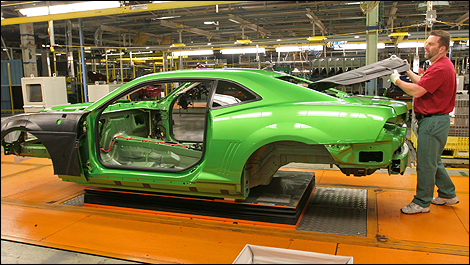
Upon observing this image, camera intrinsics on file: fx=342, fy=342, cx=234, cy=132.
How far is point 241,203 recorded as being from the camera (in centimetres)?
320

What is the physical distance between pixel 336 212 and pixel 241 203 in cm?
99

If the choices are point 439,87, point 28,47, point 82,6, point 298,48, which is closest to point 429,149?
point 439,87

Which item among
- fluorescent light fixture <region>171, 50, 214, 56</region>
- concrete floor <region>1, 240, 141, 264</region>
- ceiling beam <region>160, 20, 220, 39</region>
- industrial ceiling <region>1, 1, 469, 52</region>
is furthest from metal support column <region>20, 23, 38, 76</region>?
concrete floor <region>1, 240, 141, 264</region>

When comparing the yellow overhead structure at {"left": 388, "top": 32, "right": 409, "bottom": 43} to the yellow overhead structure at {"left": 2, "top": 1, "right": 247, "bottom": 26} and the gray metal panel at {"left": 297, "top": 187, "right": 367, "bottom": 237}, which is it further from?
the gray metal panel at {"left": 297, "top": 187, "right": 367, "bottom": 237}

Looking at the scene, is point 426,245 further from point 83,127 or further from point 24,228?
point 24,228

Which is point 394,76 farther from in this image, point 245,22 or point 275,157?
point 245,22

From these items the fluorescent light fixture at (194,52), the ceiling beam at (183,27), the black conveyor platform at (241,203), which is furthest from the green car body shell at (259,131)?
the ceiling beam at (183,27)

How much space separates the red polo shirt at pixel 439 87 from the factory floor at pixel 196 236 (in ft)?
3.33

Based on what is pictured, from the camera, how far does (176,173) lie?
3.21 meters

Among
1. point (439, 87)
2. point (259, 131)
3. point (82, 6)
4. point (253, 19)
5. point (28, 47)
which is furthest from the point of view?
point (253, 19)

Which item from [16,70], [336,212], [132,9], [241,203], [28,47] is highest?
[28,47]

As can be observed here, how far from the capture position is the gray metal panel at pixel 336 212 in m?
3.03

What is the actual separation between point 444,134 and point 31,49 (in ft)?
→ 43.8

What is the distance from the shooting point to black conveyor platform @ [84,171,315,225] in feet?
10.3
